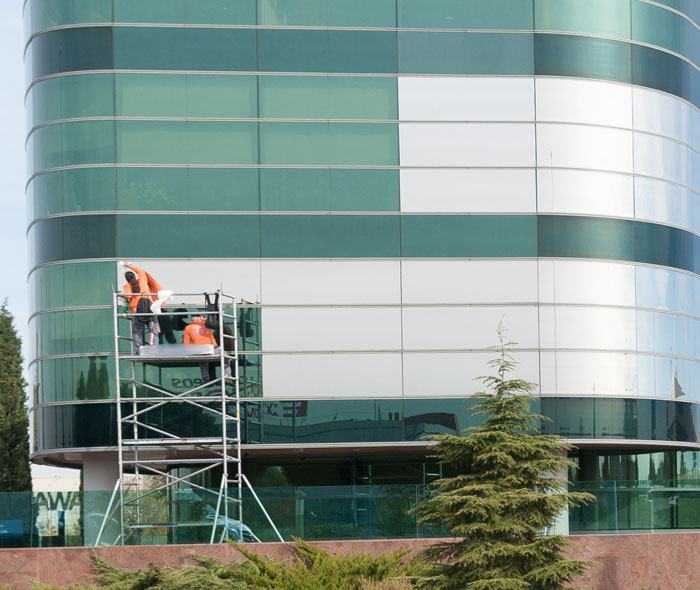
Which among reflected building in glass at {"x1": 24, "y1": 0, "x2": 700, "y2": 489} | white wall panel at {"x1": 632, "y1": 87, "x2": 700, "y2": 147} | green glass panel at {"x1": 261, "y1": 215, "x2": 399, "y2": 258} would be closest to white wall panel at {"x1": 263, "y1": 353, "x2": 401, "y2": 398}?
reflected building in glass at {"x1": 24, "y1": 0, "x2": 700, "y2": 489}

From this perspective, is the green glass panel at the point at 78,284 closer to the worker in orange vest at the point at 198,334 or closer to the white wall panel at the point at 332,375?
the worker in orange vest at the point at 198,334

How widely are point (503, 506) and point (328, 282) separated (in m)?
10.9

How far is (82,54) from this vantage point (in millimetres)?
33625

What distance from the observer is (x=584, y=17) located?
115 feet

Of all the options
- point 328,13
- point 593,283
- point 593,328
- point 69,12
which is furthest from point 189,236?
point 593,328

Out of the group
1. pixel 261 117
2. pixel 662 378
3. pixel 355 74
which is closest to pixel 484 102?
pixel 355 74

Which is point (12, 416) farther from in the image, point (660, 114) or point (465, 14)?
point (660, 114)

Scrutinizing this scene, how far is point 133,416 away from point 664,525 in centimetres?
1225

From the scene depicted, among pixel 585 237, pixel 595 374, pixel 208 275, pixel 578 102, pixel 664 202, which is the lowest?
pixel 595 374

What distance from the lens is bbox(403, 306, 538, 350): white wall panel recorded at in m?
33.3

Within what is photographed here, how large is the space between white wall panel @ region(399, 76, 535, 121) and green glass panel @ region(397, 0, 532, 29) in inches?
55.1

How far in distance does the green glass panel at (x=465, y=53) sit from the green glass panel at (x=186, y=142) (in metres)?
4.42

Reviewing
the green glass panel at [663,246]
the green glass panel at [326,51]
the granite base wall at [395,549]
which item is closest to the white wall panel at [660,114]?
the green glass panel at [663,246]

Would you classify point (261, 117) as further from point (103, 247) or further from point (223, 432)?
point (223, 432)
